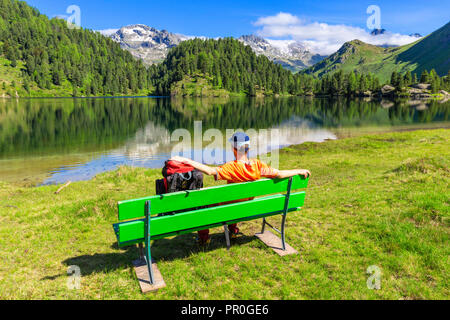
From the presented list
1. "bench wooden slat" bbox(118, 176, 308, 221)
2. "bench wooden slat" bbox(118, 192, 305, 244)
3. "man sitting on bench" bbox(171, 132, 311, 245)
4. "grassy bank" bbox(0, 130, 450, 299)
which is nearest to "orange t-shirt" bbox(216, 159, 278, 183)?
"man sitting on bench" bbox(171, 132, 311, 245)

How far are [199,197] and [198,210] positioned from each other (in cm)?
31

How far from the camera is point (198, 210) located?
20.0 feet

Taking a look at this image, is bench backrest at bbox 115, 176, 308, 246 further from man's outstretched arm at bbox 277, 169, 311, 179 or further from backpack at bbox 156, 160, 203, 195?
backpack at bbox 156, 160, 203, 195

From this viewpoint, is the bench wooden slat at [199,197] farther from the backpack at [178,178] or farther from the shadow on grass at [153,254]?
the shadow on grass at [153,254]

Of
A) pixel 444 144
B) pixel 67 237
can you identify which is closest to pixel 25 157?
pixel 67 237

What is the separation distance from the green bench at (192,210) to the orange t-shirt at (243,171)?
0.44 metres

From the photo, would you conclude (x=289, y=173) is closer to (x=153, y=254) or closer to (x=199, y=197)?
(x=199, y=197)

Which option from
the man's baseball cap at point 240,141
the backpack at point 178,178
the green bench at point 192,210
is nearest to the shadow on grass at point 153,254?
the green bench at point 192,210

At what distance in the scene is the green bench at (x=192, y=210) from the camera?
5.57m
